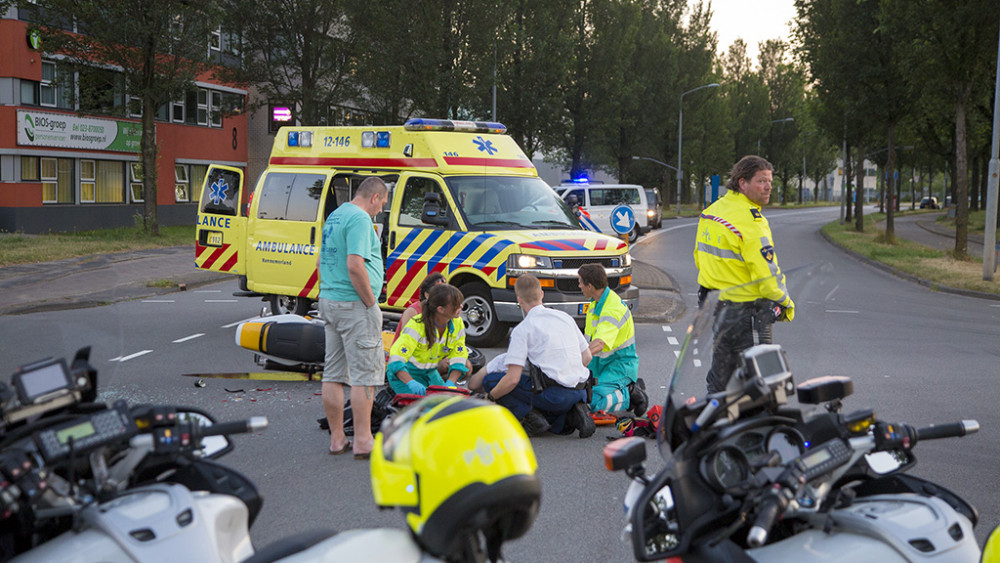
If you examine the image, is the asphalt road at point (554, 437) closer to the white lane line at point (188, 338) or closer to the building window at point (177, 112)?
the white lane line at point (188, 338)

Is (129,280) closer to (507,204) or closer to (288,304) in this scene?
(288,304)

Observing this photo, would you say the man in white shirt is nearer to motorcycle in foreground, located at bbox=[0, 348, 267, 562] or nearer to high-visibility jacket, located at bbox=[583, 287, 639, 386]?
high-visibility jacket, located at bbox=[583, 287, 639, 386]

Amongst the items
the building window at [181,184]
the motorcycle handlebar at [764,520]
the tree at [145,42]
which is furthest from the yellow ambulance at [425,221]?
the building window at [181,184]

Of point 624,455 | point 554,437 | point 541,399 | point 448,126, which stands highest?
point 448,126

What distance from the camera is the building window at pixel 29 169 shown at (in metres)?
31.1

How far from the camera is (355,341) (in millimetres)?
6453

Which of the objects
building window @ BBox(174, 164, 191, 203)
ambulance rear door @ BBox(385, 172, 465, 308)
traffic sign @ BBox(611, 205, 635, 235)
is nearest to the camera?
ambulance rear door @ BBox(385, 172, 465, 308)

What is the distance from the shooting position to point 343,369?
656cm

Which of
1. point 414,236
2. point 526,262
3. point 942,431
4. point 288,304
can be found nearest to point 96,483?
point 942,431

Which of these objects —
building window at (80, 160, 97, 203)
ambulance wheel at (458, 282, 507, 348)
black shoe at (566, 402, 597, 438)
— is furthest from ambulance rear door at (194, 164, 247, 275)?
building window at (80, 160, 97, 203)

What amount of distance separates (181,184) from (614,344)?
35.2m

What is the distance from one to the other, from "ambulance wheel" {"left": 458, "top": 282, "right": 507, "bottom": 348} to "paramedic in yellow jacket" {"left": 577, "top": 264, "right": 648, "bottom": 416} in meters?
3.70

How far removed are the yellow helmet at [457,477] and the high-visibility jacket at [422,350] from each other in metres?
4.88

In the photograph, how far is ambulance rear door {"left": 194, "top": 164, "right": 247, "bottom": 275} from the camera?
13375mm
